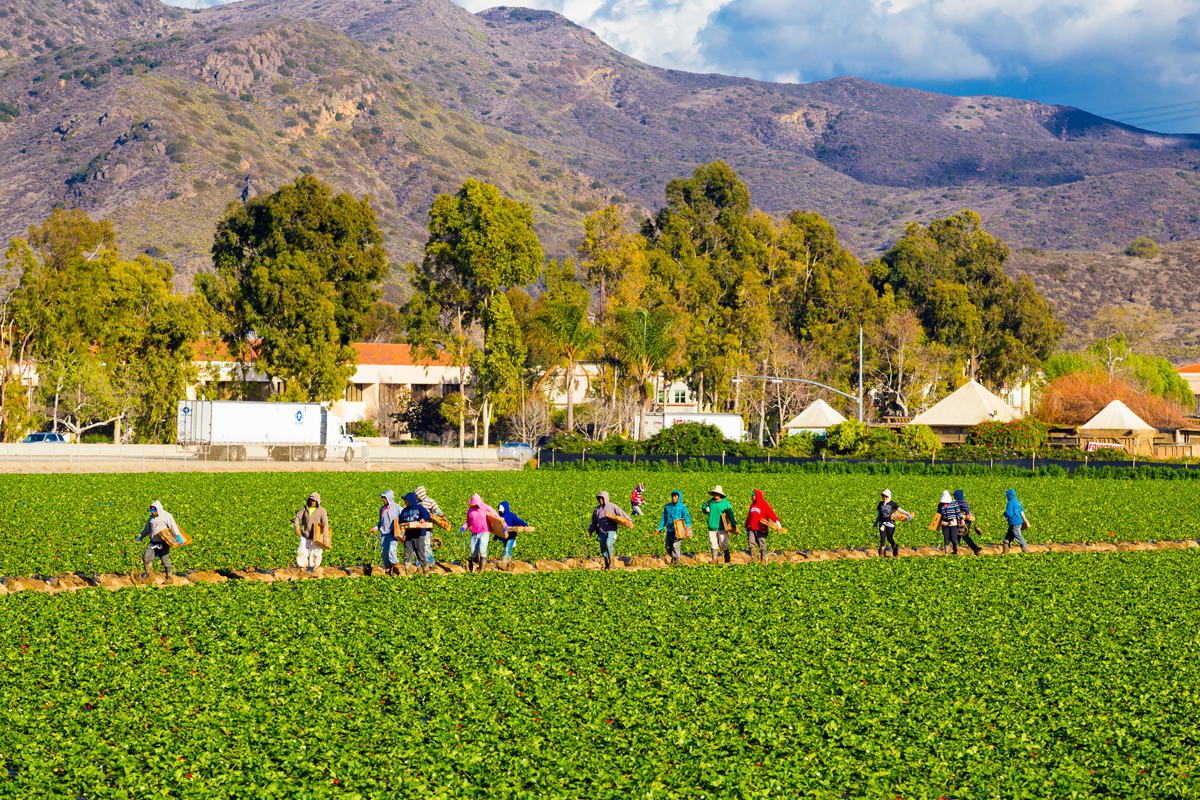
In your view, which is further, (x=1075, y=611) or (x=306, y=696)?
(x=1075, y=611)

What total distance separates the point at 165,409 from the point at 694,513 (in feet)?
159

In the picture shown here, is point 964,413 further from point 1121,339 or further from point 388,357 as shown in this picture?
point 1121,339

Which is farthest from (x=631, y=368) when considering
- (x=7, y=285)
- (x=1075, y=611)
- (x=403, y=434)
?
(x=1075, y=611)

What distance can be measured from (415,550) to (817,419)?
5696 centimetres

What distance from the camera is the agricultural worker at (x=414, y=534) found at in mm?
21047

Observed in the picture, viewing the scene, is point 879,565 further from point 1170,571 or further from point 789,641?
point 789,641

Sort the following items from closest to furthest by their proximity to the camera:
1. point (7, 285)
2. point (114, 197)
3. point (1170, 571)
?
1. point (1170, 571)
2. point (7, 285)
3. point (114, 197)

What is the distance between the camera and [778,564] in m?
23.5

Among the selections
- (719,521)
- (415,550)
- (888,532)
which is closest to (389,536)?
(415,550)

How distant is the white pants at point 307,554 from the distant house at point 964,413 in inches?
2222

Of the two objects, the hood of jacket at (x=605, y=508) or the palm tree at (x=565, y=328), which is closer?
the hood of jacket at (x=605, y=508)

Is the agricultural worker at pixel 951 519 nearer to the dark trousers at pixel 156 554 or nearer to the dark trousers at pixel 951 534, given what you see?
the dark trousers at pixel 951 534

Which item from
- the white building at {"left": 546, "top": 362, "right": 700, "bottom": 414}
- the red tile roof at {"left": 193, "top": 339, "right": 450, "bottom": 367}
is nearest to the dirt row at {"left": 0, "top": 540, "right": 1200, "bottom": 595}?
the white building at {"left": 546, "top": 362, "right": 700, "bottom": 414}

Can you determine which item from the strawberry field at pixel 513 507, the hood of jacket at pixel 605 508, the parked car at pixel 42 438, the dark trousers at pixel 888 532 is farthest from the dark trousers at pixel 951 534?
the parked car at pixel 42 438
